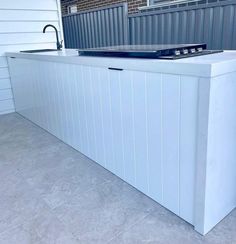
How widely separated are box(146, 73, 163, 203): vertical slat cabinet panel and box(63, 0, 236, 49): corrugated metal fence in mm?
1929

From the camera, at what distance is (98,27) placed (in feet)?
15.8

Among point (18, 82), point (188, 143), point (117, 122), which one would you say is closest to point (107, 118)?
point (117, 122)

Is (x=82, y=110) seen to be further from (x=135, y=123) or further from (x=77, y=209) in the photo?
(x=77, y=209)

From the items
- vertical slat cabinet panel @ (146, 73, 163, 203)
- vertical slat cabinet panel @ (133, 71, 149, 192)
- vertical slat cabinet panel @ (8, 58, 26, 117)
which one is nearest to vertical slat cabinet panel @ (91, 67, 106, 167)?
vertical slat cabinet panel @ (133, 71, 149, 192)

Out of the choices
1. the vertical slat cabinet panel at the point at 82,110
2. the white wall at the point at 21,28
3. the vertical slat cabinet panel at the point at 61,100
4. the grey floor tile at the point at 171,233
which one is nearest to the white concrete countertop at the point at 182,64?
the vertical slat cabinet panel at the point at 82,110

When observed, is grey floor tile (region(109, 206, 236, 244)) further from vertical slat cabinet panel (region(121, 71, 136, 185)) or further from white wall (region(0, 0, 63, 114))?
white wall (region(0, 0, 63, 114))

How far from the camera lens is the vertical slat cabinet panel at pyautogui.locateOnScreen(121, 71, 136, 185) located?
4.86ft

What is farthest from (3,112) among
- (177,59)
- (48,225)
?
(177,59)

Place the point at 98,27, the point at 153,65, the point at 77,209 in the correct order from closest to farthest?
the point at 153,65
the point at 77,209
the point at 98,27

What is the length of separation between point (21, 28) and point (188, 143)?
3.13 meters

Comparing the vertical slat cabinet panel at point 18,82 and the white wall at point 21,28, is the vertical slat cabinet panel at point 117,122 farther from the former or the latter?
the white wall at point 21,28

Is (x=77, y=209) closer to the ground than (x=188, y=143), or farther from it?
closer to the ground

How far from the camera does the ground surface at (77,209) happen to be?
128 cm

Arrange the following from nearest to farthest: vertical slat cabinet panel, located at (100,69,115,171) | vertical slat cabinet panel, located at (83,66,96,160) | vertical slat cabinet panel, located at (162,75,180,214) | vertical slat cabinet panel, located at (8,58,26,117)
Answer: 1. vertical slat cabinet panel, located at (162,75,180,214)
2. vertical slat cabinet panel, located at (100,69,115,171)
3. vertical slat cabinet panel, located at (83,66,96,160)
4. vertical slat cabinet panel, located at (8,58,26,117)
